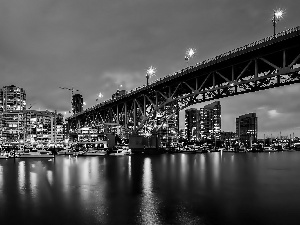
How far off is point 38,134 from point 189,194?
579 feet

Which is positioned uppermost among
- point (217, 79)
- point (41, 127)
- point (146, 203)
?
point (217, 79)

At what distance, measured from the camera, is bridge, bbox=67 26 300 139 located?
4125 cm

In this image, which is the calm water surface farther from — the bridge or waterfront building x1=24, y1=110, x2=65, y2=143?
waterfront building x1=24, y1=110, x2=65, y2=143

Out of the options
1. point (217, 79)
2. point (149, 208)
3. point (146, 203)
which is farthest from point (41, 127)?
point (149, 208)

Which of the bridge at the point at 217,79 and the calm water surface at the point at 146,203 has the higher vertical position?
the bridge at the point at 217,79

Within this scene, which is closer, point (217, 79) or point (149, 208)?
point (149, 208)

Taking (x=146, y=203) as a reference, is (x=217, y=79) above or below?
above

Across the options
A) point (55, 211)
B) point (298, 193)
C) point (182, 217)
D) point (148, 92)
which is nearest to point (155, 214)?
point (182, 217)

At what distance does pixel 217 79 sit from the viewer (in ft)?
199

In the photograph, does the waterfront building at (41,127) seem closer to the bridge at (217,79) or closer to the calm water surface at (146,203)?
the bridge at (217,79)

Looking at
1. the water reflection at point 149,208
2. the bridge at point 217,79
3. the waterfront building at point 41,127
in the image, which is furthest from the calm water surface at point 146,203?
the waterfront building at point 41,127

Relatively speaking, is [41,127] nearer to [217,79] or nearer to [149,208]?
[217,79]

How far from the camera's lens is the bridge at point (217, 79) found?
41250 mm

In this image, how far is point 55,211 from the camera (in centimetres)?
1750
